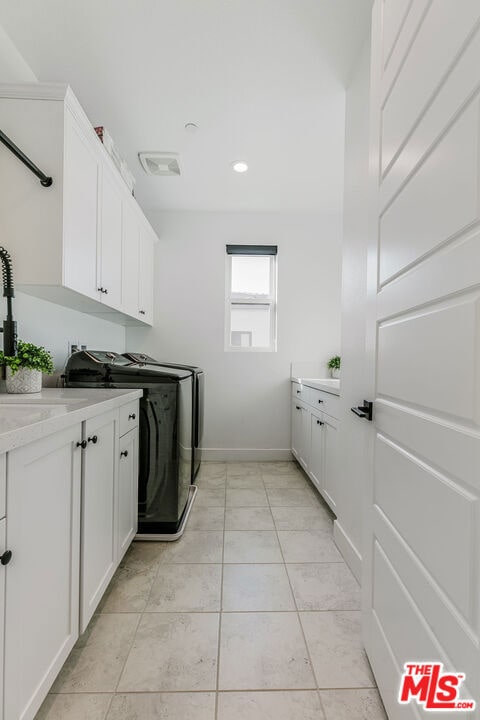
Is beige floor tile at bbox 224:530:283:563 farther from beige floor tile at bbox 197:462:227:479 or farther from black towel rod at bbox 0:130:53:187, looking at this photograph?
black towel rod at bbox 0:130:53:187

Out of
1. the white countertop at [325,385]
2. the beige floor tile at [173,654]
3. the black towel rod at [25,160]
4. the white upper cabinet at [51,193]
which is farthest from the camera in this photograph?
the white countertop at [325,385]

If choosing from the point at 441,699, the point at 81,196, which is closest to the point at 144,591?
the point at 441,699

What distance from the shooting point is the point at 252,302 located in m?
3.71

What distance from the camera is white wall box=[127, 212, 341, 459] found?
11.7ft

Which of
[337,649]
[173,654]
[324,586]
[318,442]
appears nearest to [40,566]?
[173,654]

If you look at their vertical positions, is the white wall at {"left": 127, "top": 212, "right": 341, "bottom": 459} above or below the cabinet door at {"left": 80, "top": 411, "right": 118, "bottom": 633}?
above

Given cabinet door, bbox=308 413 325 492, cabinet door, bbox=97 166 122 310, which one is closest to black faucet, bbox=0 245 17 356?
cabinet door, bbox=97 166 122 310

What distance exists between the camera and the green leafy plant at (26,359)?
60.6 inches

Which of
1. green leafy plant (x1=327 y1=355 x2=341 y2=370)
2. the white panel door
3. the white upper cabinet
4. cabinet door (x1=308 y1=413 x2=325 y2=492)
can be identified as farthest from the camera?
green leafy plant (x1=327 y1=355 x2=341 y2=370)

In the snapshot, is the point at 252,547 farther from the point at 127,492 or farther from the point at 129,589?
the point at 127,492

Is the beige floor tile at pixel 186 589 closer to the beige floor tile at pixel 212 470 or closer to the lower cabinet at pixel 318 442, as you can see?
the lower cabinet at pixel 318 442

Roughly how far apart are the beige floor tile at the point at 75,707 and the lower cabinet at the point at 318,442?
4.88 feet

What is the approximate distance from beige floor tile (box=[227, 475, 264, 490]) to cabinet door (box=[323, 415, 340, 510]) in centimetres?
72

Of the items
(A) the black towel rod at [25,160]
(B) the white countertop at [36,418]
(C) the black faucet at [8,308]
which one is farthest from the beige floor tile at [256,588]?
(A) the black towel rod at [25,160]
